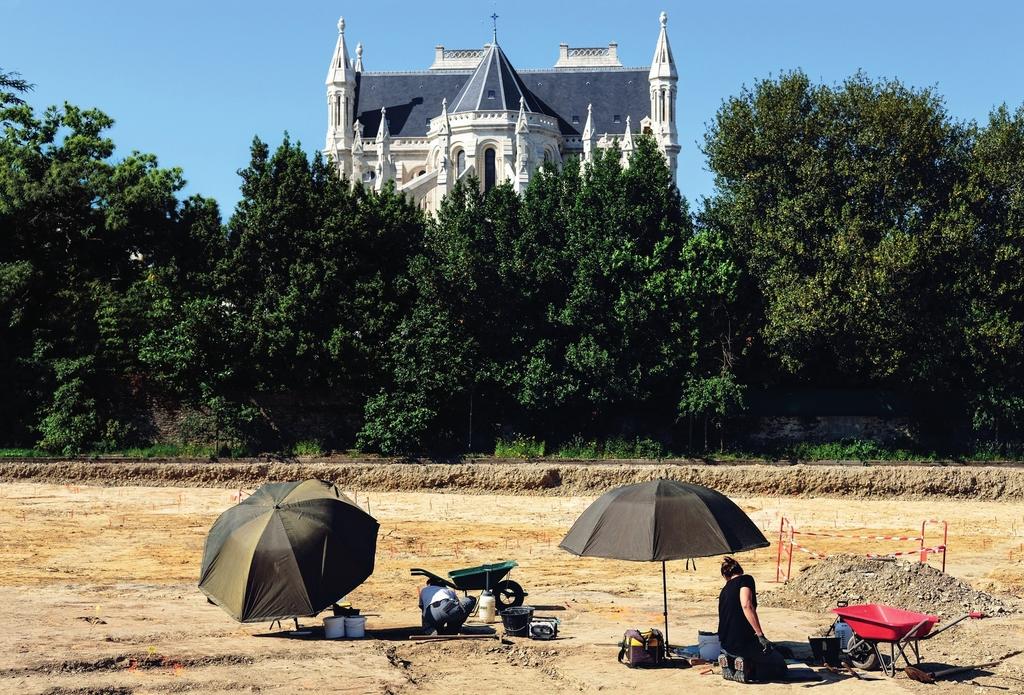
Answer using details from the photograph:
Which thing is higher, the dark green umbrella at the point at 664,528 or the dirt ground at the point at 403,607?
the dark green umbrella at the point at 664,528

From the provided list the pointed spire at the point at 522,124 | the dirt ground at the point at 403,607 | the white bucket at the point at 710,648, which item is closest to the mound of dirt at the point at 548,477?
the dirt ground at the point at 403,607

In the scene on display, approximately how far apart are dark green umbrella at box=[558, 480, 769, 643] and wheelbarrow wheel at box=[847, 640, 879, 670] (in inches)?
71.5

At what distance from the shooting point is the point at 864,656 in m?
16.2

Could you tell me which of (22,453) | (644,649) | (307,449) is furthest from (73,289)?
(644,649)

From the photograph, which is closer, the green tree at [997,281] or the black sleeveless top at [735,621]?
the black sleeveless top at [735,621]

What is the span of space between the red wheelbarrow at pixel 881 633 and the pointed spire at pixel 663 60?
8939 cm

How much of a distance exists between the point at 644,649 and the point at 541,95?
94185 mm

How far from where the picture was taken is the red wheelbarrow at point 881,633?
15.7m

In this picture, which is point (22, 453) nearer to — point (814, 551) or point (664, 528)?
point (814, 551)

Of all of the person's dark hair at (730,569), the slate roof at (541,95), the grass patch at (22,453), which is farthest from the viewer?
the slate roof at (541,95)

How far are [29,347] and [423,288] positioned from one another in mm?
13429

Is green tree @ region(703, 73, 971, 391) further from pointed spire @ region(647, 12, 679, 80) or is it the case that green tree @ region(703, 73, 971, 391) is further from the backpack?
pointed spire @ region(647, 12, 679, 80)

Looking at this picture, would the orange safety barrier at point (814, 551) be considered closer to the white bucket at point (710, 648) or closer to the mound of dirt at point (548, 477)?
the mound of dirt at point (548, 477)

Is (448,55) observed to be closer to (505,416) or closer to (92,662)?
(505,416)
